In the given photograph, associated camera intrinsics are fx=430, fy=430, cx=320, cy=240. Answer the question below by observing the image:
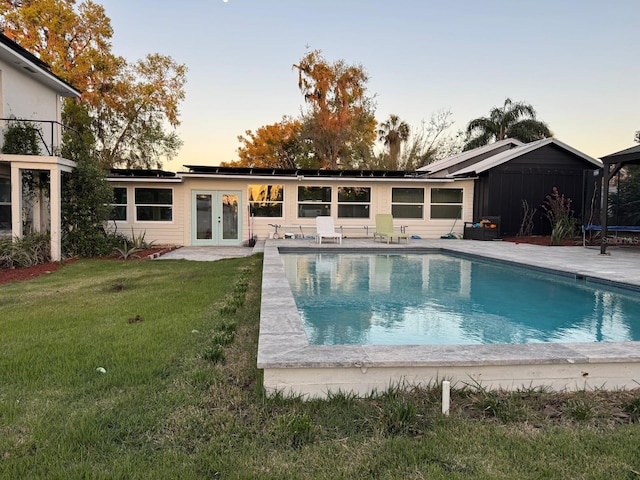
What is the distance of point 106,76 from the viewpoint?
24.0 meters

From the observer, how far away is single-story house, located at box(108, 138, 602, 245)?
625 inches

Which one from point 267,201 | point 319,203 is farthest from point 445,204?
point 267,201

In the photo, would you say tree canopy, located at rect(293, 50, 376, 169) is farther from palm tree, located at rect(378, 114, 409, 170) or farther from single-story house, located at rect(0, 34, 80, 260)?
single-story house, located at rect(0, 34, 80, 260)

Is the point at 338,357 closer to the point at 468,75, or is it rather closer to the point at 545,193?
the point at 545,193

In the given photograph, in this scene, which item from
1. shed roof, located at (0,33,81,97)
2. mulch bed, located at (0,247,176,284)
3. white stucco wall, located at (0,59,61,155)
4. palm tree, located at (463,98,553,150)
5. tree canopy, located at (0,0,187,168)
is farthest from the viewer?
palm tree, located at (463,98,553,150)

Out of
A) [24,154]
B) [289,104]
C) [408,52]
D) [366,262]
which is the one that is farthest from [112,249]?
[289,104]

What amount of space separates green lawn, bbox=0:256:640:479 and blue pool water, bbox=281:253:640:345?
5.47 feet

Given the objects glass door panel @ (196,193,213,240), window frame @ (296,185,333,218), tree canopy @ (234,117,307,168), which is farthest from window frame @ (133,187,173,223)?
tree canopy @ (234,117,307,168)

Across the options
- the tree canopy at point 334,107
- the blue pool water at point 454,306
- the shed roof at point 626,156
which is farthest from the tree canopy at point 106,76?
the shed roof at point 626,156

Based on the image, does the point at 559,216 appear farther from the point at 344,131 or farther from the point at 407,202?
the point at 344,131

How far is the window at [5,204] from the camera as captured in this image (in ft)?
37.7

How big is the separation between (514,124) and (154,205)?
2533cm

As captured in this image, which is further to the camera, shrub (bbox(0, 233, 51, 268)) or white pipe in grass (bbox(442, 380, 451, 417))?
shrub (bbox(0, 233, 51, 268))

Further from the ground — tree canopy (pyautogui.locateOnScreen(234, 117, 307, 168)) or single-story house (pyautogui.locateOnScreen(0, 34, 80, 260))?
tree canopy (pyautogui.locateOnScreen(234, 117, 307, 168))
